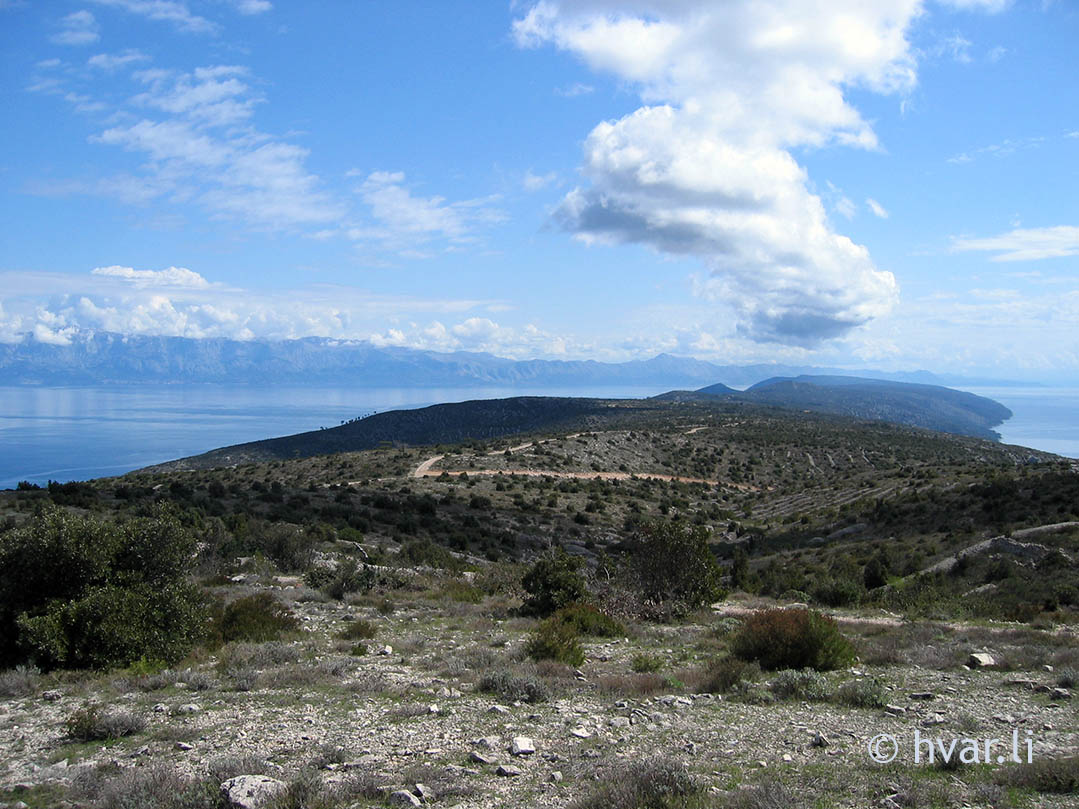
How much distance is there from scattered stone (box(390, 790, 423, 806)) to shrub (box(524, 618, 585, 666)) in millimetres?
4606

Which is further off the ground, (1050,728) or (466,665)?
(1050,728)

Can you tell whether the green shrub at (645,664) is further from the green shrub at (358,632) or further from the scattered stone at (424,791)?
the green shrub at (358,632)

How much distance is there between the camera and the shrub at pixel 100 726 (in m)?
6.73

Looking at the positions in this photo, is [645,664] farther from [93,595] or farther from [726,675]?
[93,595]

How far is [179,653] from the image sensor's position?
9750 mm

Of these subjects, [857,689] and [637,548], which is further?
[637,548]

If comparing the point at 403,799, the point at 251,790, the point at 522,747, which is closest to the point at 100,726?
the point at 251,790

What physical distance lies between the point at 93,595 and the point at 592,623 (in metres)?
8.28

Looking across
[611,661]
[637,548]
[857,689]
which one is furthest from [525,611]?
[857,689]

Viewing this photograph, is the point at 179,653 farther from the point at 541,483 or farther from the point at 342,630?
the point at 541,483

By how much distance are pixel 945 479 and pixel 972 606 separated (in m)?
26.8

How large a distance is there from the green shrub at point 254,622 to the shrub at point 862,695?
8977 millimetres

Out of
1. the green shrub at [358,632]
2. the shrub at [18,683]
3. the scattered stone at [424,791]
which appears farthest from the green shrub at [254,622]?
the scattered stone at [424,791]

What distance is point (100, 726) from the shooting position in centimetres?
676
